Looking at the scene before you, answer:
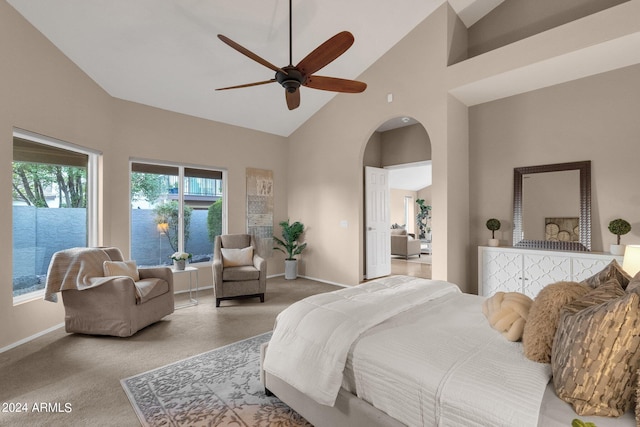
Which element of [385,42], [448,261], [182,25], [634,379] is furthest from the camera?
[385,42]

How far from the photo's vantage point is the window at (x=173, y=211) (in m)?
4.88

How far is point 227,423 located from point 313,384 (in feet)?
2.41

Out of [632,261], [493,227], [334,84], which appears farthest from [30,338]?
[493,227]

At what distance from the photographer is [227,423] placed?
194 cm

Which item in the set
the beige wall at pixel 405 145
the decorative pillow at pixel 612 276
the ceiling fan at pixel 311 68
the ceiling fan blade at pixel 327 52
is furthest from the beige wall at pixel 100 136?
the decorative pillow at pixel 612 276

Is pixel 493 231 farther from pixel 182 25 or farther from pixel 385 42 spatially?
pixel 182 25

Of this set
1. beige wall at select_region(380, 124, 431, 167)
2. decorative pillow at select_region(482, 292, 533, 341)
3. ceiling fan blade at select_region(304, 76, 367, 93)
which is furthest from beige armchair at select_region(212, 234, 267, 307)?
beige wall at select_region(380, 124, 431, 167)

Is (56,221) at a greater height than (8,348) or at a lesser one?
greater

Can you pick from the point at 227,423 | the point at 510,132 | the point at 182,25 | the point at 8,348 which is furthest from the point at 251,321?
the point at 510,132

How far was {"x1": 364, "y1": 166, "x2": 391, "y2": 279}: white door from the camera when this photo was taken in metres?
6.06

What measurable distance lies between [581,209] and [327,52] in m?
3.57

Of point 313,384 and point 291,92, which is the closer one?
point 313,384

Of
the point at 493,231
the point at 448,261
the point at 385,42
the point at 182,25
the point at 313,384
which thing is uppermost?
the point at 385,42

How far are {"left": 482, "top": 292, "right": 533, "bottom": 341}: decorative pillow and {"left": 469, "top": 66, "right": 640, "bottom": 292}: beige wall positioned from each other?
118 inches
